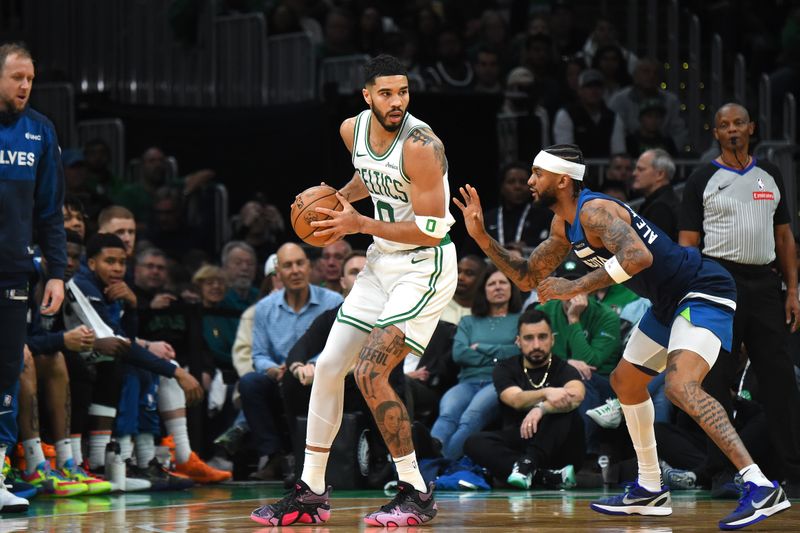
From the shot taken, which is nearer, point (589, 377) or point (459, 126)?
point (589, 377)

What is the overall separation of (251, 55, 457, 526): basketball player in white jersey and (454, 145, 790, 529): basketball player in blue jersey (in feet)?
0.95

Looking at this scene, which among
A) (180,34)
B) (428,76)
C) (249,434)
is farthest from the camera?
(180,34)

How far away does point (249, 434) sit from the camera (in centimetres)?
1091

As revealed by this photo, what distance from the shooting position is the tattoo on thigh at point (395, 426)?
6.93 meters

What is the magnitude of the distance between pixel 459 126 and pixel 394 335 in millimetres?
6088

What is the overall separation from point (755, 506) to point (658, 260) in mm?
1383

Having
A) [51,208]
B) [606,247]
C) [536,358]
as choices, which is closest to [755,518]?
[606,247]

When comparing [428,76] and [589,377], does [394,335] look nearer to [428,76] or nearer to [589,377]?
[589,377]

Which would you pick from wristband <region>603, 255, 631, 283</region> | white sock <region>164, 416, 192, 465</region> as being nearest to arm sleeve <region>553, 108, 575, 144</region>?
white sock <region>164, 416, 192, 465</region>

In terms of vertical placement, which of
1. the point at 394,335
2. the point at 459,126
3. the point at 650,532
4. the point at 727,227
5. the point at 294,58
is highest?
the point at 294,58

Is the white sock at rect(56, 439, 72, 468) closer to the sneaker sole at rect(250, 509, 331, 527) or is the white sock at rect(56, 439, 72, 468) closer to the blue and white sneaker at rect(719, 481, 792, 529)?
the sneaker sole at rect(250, 509, 331, 527)

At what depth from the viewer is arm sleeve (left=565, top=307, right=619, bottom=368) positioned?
407 inches

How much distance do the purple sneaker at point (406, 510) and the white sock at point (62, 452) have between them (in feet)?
9.54

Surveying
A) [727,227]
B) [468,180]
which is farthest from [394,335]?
[468,180]
